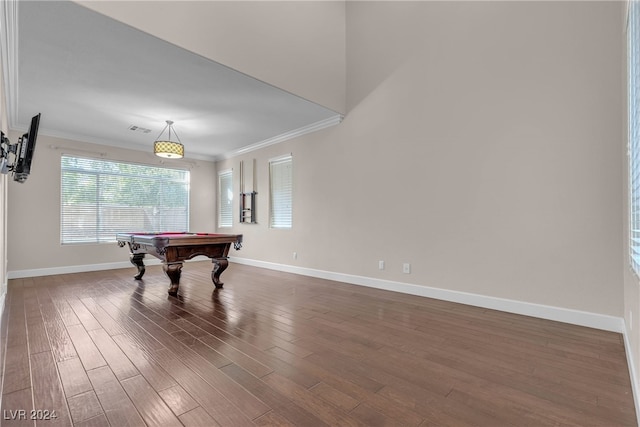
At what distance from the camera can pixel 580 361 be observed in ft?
6.95

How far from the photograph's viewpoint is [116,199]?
633cm

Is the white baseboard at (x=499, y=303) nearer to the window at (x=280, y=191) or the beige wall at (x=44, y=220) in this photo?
the window at (x=280, y=191)

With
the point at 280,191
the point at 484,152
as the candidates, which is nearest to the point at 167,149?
the point at 280,191

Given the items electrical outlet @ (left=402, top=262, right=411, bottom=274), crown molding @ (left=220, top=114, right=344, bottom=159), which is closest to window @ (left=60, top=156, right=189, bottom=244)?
crown molding @ (left=220, top=114, right=344, bottom=159)

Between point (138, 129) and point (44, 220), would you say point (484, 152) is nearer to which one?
point (138, 129)

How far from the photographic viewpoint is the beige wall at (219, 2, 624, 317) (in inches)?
111

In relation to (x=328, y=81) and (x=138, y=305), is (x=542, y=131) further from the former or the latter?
(x=138, y=305)

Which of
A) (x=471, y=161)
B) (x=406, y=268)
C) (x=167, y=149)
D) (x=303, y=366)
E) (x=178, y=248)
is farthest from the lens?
(x=167, y=149)

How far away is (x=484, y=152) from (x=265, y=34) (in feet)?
10.2

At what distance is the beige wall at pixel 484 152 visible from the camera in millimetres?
2824

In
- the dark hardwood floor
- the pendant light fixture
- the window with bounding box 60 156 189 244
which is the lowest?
the dark hardwood floor

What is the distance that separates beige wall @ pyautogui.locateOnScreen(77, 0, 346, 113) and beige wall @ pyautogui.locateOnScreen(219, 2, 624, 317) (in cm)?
40

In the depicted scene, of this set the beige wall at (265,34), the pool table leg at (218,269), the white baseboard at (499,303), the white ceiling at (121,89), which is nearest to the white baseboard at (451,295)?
the white baseboard at (499,303)

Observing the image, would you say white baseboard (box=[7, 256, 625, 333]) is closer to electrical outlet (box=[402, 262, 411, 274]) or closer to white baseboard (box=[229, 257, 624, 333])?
white baseboard (box=[229, 257, 624, 333])
